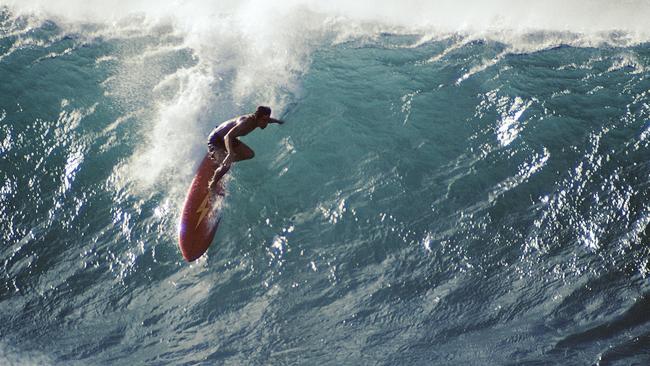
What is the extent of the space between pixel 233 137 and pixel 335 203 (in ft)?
5.77

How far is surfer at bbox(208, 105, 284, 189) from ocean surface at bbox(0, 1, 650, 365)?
0.63 m

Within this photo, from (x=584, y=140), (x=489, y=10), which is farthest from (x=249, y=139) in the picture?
(x=489, y=10)

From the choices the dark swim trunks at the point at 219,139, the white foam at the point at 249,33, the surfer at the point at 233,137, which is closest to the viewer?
the surfer at the point at 233,137

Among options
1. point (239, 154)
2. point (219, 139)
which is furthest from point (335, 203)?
point (219, 139)

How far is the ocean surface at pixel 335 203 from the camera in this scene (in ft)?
26.7

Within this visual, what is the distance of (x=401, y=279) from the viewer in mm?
8266

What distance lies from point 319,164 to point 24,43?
664cm

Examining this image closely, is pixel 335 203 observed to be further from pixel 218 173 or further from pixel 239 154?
pixel 218 173

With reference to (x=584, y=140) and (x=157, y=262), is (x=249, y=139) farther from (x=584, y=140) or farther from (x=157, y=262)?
(x=584, y=140)

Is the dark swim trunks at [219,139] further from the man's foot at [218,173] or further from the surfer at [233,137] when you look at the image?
the man's foot at [218,173]

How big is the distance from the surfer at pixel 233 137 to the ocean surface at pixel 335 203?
2.07ft

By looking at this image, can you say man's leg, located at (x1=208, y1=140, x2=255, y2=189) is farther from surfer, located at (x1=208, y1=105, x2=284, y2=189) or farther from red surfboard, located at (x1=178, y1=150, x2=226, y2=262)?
red surfboard, located at (x1=178, y1=150, x2=226, y2=262)

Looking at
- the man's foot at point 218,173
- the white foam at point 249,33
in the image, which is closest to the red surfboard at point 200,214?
the man's foot at point 218,173

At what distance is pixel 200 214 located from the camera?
852 cm
